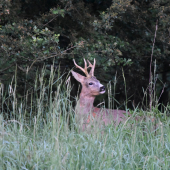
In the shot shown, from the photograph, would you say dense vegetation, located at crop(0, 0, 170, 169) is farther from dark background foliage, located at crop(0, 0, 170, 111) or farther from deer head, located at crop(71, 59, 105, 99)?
deer head, located at crop(71, 59, 105, 99)

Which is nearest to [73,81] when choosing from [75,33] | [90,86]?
[90,86]

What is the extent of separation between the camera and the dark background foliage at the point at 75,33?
5.85 m

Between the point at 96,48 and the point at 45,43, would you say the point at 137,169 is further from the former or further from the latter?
the point at 96,48

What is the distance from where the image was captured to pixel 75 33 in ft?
21.9

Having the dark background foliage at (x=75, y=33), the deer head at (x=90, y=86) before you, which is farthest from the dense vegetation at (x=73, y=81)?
the deer head at (x=90, y=86)

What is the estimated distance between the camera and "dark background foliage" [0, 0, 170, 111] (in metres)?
5.85

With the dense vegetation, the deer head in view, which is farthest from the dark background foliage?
the deer head

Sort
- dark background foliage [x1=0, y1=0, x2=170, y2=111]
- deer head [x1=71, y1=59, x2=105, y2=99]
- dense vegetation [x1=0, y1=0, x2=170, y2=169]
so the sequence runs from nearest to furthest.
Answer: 1. dense vegetation [x1=0, y1=0, x2=170, y2=169]
2. dark background foliage [x1=0, y1=0, x2=170, y2=111]
3. deer head [x1=71, y1=59, x2=105, y2=99]

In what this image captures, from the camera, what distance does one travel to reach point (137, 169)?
9.27ft

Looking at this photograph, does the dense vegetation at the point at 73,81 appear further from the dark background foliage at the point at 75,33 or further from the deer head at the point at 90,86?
the deer head at the point at 90,86

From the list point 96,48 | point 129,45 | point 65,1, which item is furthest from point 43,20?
point 129,45

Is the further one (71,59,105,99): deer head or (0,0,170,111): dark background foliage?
(71,59,105,99): deer head

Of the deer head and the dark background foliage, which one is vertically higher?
the dark background foliage

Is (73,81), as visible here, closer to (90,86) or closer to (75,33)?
(90,86)
